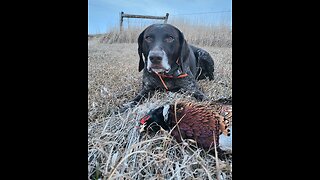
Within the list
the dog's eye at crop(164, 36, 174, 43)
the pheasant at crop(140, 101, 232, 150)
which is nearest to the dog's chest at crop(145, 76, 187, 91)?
the pheasant at crop(140, 101, 232, 150)

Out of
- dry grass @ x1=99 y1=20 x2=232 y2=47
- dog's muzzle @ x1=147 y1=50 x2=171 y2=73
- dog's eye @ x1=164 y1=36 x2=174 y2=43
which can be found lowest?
dog's muzzle @ x1=147 y1=50 x2=171 y2=73

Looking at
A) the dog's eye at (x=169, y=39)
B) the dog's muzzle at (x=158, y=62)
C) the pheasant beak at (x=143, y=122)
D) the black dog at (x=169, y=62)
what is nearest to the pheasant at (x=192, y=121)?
the pheasant beak at (x=143, y=122)

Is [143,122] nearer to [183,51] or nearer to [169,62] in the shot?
[169,62]

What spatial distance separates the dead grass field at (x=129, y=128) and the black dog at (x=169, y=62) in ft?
0.16

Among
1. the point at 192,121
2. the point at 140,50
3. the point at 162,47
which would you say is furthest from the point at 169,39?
the point at 192,121

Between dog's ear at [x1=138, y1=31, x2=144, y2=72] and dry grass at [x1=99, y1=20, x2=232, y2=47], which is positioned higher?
dry grass at [x1=99, y1=20, x2=232, y2=47]

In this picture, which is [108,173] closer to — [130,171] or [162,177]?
[130,171]

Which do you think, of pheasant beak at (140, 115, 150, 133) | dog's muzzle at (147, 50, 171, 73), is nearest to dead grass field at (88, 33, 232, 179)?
pheasant beak at (140, 115, 150, 133)

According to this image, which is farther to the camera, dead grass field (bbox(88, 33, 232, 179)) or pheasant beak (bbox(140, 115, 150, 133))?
pheasant beak (bbox(140, 115, 150, 133))

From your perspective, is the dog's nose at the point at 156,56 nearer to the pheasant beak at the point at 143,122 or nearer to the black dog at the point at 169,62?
the black dog at the point at 169,62

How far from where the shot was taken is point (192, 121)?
7.02 ft

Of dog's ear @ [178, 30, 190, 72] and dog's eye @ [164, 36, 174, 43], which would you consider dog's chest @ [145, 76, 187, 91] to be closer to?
dog's ear @ [178, 30, 190, 72]

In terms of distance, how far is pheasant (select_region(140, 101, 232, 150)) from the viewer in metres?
2.11
